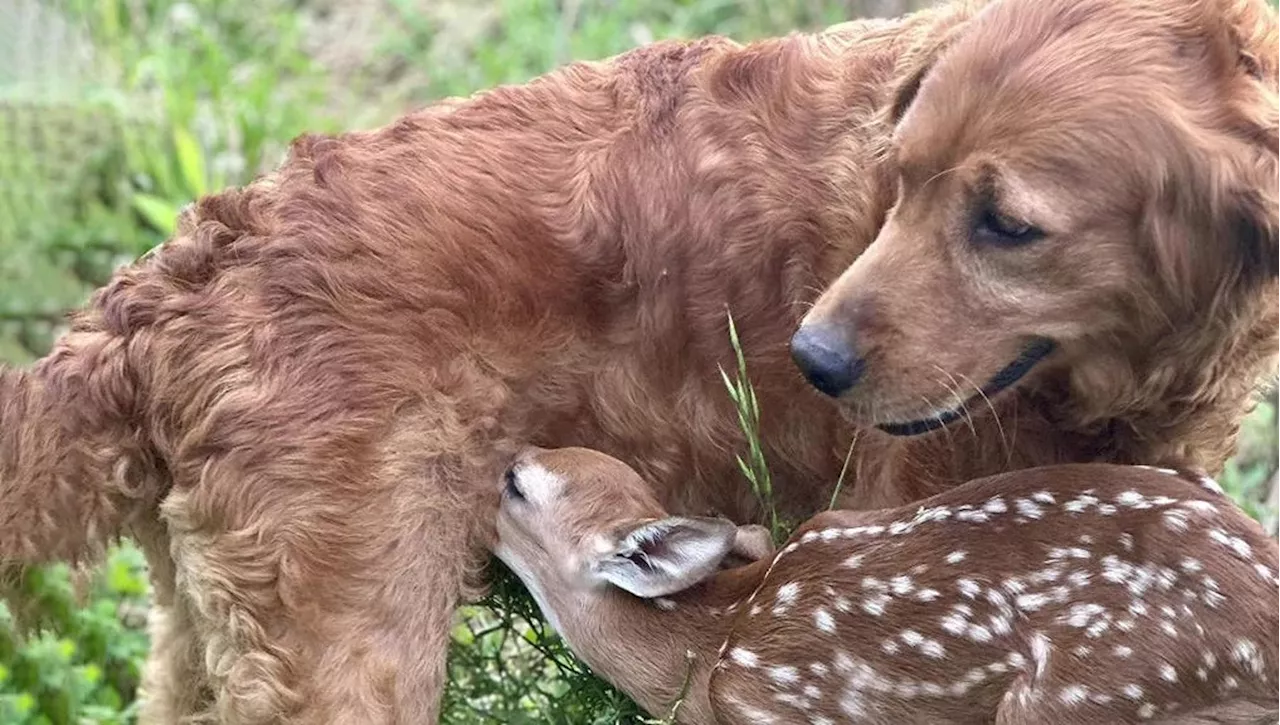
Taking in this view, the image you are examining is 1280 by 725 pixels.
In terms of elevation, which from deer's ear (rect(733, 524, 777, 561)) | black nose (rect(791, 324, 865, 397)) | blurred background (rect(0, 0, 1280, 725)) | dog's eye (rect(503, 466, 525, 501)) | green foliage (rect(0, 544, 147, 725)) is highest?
black nose (rect(791, 324, 865, 397))

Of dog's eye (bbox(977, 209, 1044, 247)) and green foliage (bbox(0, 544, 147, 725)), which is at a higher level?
dog's eye (bbox(977, 209, 1044, 247))

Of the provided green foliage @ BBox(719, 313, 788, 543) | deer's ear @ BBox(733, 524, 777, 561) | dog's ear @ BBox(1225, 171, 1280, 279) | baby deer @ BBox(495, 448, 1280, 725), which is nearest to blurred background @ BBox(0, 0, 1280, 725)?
baby deer @ BBox(495, 448, 1280, 725)

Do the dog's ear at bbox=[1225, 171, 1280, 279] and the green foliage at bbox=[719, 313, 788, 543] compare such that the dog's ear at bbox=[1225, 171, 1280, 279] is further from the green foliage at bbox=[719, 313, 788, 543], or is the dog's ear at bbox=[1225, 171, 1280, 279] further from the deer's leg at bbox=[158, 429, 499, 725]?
the deer's leg at bbox=[158, 429, 499, 725]

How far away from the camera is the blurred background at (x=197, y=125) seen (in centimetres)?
450

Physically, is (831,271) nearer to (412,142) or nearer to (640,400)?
(640,400)

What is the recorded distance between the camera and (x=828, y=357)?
10.6ft

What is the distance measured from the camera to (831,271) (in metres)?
3.66

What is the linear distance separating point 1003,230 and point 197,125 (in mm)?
4624

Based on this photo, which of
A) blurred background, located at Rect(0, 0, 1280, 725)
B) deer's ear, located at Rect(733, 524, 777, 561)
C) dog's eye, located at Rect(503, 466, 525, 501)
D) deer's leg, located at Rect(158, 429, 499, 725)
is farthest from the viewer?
blurred background, located at Rect(0, 0, 1280, 725)

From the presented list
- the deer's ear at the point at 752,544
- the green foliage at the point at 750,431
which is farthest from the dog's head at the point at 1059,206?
the deer's ear at the point at 752,544

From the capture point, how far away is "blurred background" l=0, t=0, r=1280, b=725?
450cm

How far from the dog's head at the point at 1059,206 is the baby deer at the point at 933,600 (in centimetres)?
31

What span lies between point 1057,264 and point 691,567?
3.60ft

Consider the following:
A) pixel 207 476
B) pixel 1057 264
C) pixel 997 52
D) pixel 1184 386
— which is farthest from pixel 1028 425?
pixel 207 476
